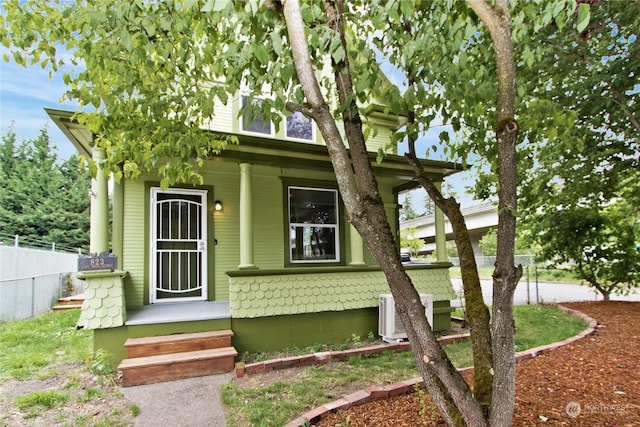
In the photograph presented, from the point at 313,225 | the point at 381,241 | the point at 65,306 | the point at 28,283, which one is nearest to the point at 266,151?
the point at 313,225

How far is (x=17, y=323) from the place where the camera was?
714 centimetres

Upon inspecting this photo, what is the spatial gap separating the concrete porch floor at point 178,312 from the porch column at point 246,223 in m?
0.79

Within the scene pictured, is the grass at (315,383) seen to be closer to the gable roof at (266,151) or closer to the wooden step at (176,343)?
the wooden step at (176,343)

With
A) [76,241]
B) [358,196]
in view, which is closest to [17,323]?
[358,196]

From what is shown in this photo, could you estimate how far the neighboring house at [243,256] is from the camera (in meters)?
4.95

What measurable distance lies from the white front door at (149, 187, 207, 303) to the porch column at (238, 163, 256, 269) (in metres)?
1.15

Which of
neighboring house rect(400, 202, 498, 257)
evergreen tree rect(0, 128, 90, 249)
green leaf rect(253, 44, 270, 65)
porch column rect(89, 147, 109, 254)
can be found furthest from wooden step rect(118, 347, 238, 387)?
evergreen tree rect(0, 128, 90, 249)

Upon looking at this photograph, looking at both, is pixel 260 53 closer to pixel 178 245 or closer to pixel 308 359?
pixel 308 359

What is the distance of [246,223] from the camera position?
5.55 meters

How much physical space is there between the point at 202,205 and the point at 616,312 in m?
8.06

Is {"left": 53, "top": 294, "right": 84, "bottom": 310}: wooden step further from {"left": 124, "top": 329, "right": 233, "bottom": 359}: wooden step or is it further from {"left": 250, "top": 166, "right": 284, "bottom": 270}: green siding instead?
{"left": 124, "top": 329, "right": 233, "bottom": 359}: wooden step

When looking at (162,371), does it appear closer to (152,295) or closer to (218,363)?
(218,363)

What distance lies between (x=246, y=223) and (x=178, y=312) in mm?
1628

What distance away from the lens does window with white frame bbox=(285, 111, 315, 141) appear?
7.72 meters
